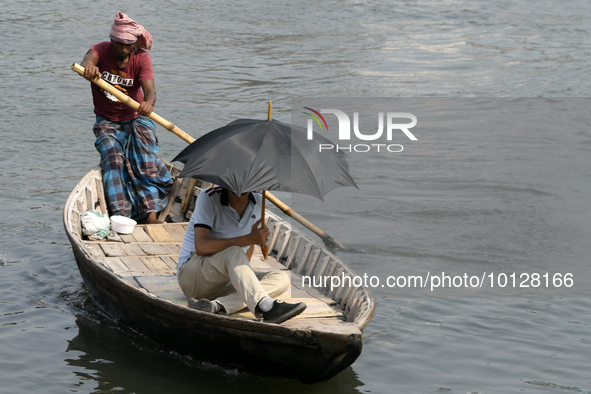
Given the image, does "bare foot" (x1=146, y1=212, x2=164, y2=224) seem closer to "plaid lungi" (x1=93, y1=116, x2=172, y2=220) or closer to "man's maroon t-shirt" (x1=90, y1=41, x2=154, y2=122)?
"plaid lungi" (x1=93, y1=116, x2=172, y2=220)

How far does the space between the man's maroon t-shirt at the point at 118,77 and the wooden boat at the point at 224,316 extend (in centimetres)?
69

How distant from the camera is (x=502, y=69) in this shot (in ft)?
53.2

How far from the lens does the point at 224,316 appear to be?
439 centimetres

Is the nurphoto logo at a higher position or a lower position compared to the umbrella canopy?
higher

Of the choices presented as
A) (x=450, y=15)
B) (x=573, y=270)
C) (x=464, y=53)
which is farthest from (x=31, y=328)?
(x=450, y=15)

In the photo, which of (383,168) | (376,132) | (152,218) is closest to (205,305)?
(152,218)

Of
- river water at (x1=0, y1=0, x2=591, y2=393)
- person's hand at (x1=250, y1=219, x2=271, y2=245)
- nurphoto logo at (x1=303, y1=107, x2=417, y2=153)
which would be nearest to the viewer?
person's hand at (x1=250, y1=219, x2=271, y2=245)

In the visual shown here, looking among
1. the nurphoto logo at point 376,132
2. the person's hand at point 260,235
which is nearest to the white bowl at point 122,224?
the person's hand at point 260,235

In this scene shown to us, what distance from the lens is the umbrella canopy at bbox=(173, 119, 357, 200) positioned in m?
4.17

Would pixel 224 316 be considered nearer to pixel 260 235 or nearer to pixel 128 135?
pixel 260 235

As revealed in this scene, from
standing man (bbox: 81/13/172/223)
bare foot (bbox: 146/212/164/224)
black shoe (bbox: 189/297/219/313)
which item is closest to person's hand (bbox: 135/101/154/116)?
standing man (bbox: 81/13/172/223)

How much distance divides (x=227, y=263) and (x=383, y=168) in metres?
6.20

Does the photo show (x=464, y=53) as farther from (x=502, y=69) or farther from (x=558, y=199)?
(x=558, y=199)

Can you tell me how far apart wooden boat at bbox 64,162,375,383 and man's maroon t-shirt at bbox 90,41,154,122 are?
2.25ft
